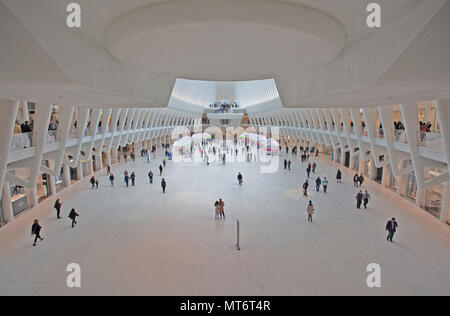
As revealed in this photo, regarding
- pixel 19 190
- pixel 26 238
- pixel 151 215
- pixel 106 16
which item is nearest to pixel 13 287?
pixel 26 238

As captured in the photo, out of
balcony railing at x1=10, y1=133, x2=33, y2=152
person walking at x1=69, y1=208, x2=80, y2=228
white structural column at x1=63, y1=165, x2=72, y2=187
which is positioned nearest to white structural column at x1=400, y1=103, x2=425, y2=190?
person walking at x1=69, y1=208, x2=80, y2=228

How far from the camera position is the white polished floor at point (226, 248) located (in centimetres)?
653

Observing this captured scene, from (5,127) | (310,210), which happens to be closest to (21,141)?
(5,127)

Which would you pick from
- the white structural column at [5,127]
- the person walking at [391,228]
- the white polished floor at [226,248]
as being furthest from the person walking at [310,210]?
the white structural column at [5,127]

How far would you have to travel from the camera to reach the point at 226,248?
330 inches

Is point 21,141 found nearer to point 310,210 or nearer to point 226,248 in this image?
point 226,248

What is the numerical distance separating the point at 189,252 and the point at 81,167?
14.3 m

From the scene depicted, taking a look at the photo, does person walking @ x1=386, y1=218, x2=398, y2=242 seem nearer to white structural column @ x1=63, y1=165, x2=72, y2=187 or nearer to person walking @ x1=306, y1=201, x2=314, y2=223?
person walking @ x1=306, y1=201, x2=314, y2=223

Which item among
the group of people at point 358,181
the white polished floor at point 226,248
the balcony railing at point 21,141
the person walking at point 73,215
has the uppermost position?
the balcony railing at point 21,141

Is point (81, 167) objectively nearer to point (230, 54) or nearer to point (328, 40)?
point (230, 54)

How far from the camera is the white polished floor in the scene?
257 inches

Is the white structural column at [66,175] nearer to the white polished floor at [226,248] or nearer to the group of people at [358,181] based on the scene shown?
the white polished floor at [226,248]
